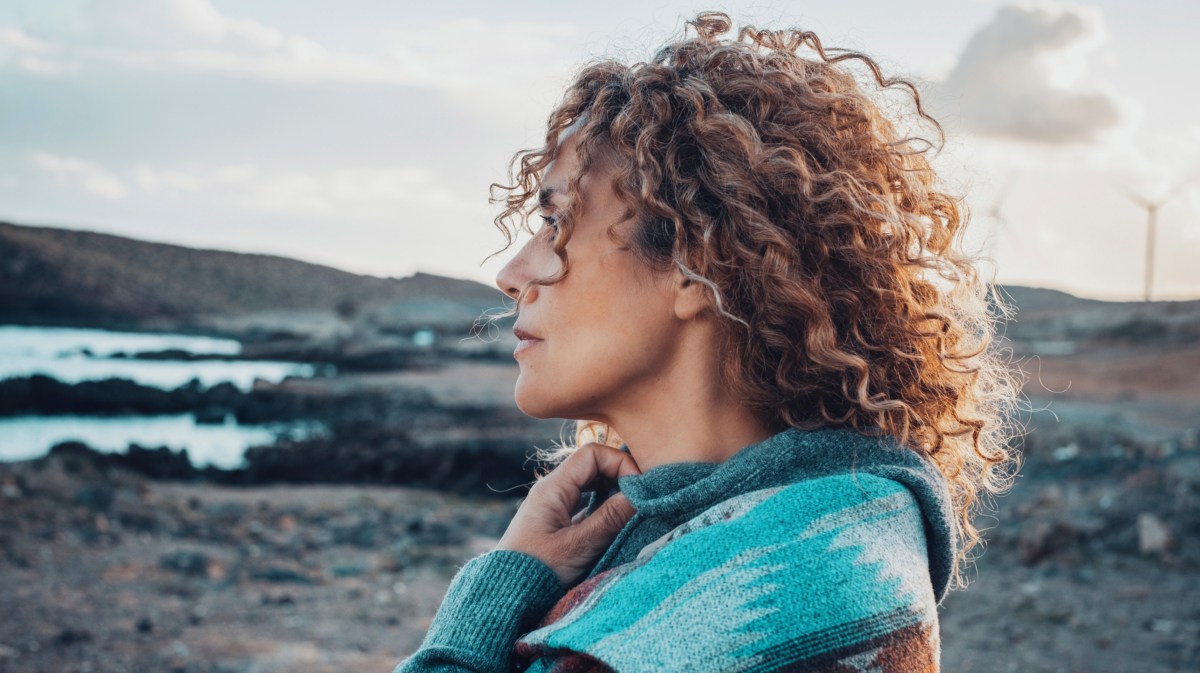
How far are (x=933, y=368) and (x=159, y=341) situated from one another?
47.0 metres

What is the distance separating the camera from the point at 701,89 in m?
1.82

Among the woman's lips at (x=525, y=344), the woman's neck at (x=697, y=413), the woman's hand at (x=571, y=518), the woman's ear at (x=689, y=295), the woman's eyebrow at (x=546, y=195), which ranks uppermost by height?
the woman's eyebrow at (x=546, y=195)

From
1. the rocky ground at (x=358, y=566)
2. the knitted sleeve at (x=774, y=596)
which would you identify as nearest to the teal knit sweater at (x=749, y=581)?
the knitted sleeve at (x=774, y=596)

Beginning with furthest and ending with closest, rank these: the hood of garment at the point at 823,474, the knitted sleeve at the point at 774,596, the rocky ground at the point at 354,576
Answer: the rocky ground at the point at 354,576 → the hood of garment at the point at 823,474 → the knitted sleeve at the point at 774,596

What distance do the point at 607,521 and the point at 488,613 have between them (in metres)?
0.28

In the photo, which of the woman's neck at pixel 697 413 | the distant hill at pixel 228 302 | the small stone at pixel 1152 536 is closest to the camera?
the woman's neck at pixel 697 413

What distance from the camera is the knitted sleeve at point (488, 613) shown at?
1.67 metres

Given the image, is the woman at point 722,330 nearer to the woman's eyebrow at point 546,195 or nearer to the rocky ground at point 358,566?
the woman's eyebrow at point 546,195

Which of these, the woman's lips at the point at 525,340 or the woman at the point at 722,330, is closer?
the woman at the point at 722,330

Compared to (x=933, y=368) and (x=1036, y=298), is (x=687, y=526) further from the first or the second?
(x=1036, y=298)

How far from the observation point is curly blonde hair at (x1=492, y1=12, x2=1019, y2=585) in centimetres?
173

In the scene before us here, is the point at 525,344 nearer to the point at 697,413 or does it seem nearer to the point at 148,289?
the point at 697,413

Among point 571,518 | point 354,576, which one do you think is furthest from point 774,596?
point 354,576

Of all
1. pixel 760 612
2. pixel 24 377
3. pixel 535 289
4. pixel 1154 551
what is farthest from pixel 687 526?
pixel 24 377
